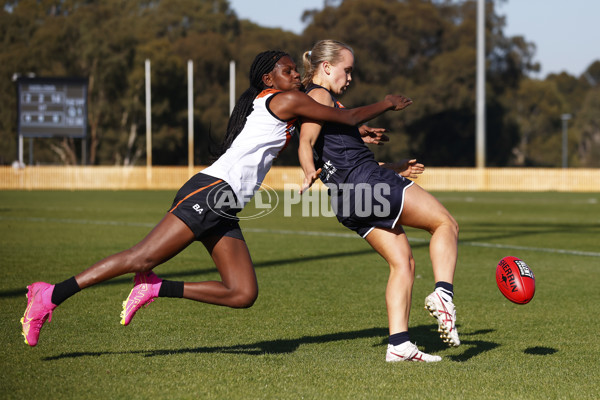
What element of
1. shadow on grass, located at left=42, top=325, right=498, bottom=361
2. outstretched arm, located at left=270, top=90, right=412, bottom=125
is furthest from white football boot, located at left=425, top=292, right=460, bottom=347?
outstretched arm, located at left=270, top=90, right=412, bottom=125

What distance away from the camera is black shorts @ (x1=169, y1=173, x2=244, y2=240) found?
4.67 metres

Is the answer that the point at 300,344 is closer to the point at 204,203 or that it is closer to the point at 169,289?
the point at 169,289

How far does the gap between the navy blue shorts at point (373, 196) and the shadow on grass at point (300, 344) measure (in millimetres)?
1066

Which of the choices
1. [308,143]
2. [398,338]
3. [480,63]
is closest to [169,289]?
[308,143]

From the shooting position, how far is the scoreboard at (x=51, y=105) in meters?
41.1

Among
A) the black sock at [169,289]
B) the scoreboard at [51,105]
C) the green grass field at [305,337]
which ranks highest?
the scoreboard at [51,105]

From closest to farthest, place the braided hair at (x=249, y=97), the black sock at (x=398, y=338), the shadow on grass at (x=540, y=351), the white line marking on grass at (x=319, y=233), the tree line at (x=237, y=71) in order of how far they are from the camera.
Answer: the braided hair at (x=249, y=97), the black sock at (x=398, y=338), the shadow on grass at (x=540, y=351), the white line marking on grass at (x=319, y=233), the tree line at (x=237, y=71)

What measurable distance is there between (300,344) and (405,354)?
1003 millimetres

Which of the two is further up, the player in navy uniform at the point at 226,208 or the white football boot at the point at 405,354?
the player in navy uniform at the point at 226,208

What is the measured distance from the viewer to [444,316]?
15.4 feet

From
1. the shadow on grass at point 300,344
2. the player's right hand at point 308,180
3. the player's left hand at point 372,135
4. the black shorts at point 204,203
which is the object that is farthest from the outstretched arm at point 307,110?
the shadow on grass at point 300,344

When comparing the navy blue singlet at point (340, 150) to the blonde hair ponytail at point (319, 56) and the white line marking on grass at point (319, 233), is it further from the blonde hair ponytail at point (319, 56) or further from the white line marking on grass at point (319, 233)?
the white line marking on grass at point (319, 233)

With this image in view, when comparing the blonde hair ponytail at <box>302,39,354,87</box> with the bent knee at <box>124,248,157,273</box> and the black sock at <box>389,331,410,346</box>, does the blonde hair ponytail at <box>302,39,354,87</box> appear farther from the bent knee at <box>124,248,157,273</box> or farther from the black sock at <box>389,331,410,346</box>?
the black sock at <box>389,331,410,346</box>

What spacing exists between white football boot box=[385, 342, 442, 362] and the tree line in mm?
53785
